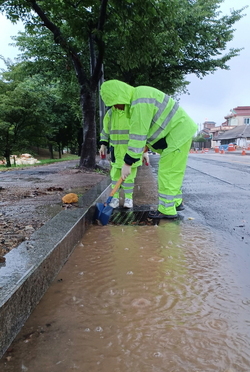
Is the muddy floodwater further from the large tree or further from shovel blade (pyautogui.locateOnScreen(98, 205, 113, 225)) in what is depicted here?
the large tree

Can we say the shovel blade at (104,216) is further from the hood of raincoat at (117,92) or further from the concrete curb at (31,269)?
the hood of raincoat at (117,92)

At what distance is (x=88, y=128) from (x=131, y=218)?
6164 mm

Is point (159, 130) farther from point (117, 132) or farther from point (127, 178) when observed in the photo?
point (127, 178)

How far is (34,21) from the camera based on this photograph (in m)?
9.37

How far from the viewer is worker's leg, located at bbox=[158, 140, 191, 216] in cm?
393

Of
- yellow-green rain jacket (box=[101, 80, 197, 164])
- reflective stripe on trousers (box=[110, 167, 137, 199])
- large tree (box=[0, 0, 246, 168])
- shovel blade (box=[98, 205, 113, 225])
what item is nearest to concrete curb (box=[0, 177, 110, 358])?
shovel blade (box=[98, 205, 113, 225])

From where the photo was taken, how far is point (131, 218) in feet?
13.4

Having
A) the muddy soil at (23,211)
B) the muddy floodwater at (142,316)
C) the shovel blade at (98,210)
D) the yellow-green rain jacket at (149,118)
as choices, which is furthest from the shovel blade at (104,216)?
the muddy floodwater at (142,316)

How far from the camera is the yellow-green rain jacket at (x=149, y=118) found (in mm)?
3504

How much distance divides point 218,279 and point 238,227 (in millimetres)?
1474

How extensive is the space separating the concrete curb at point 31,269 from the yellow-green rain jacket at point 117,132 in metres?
1.33

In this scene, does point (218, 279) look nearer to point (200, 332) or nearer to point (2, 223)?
point (200, 332)

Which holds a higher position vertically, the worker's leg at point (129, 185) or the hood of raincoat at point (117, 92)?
the hood of raincoat at point (117, 92)

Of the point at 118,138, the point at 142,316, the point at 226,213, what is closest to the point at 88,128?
the point at 118,138
